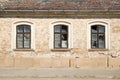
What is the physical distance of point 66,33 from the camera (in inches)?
925

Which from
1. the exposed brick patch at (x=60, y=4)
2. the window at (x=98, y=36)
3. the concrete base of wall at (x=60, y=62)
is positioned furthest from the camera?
the window at (x=98, y=36)

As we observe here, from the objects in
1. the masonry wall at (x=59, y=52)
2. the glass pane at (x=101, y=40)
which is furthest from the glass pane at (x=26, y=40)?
the glass pane at (x=101, y=40)

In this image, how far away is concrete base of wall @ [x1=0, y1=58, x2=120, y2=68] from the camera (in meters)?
22.9

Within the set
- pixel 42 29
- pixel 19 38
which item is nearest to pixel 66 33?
pixel 42 29

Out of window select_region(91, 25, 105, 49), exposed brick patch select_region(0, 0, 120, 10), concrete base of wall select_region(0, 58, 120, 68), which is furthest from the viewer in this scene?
window select_region(91, 25, 105, 49)

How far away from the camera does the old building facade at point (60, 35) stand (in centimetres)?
2300

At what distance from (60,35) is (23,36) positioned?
251cm

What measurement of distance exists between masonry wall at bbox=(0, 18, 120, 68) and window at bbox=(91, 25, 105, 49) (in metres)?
0.45

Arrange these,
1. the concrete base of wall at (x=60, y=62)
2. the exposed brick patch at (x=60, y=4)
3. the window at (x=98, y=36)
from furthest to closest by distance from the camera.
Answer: the window at (x=98, y=36)
the exposed brick patch at (x=60, y=4)
the concrete base of wall at (x=60, y=62)

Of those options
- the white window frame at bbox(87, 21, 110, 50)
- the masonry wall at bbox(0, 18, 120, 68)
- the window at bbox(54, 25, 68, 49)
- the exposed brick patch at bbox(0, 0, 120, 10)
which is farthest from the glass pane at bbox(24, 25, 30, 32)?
the white window frame at bbox(87, 21, 110, 50)

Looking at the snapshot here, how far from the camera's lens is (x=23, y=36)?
77.1ft

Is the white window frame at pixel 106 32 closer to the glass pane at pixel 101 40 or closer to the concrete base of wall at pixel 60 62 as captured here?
the glass pane at pixel 101 40

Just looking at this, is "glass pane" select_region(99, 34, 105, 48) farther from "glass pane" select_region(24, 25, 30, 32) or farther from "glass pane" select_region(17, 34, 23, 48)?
"glass pane" select_region(17, 34, 23, 48)

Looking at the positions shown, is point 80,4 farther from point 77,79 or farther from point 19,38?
point 77,79
